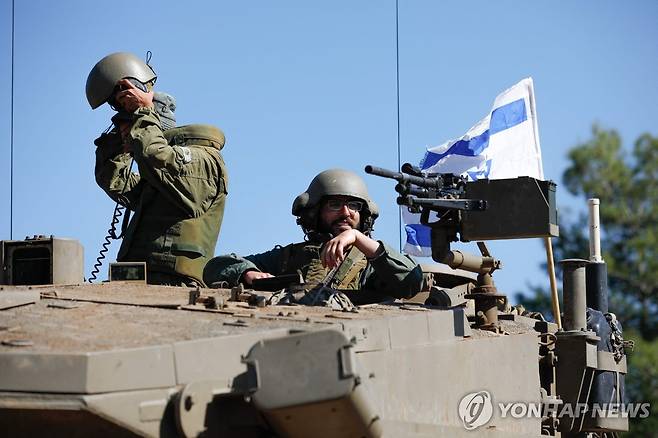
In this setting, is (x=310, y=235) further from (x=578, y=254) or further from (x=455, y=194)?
(x=578, y=254)

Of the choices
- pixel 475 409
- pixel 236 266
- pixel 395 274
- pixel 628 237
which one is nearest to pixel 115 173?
pixel 236 266

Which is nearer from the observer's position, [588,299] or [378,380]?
[378,380]

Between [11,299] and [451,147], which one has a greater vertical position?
[451,147]

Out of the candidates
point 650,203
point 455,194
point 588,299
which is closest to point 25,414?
point 455,194

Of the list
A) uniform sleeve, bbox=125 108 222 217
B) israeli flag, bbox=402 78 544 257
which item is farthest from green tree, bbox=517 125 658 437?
uniform sleeve, bbox=125 108 222 217

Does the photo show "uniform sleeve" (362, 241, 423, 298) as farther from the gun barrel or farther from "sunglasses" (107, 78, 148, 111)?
"sunglasses" (107, 78, 148, 111)

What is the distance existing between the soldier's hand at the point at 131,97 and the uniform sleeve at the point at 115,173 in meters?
0.50

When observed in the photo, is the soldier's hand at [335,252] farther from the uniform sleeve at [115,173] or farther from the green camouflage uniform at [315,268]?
the uniform sleeve at [115,173]

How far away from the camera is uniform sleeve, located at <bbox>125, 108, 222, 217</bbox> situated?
11.3 metres

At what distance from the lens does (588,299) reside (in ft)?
42.9

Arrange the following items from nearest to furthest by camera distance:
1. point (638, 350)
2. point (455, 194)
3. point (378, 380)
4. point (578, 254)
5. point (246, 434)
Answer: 1. point (246, 434)
2. point (378, 380)
3. point (455, 194)
4. point (638, 350)
5. point (578, 254)

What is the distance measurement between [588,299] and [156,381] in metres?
7.20

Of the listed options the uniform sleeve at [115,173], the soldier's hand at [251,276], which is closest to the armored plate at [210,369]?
the soldier's hand at [251,276]

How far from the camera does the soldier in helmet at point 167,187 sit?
11.9 meters
